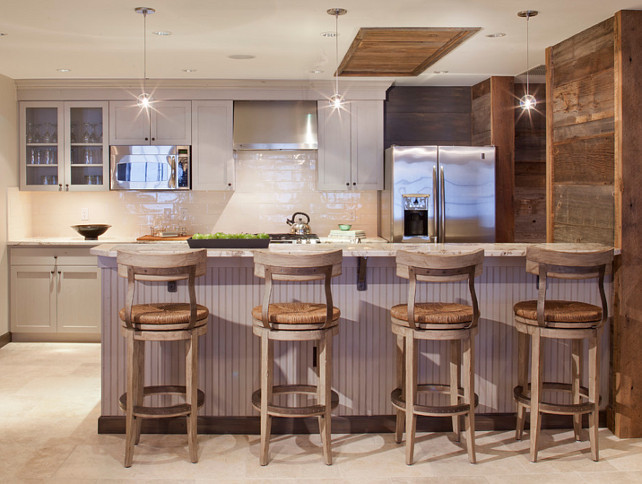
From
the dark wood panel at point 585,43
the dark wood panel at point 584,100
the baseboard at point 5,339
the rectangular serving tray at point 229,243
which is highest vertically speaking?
the dark wood panel at point 585,43

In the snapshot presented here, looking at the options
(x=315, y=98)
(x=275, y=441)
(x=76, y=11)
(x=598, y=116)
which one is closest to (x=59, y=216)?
(x=315, y=98)

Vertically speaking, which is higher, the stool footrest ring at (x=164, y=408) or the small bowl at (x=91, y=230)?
the small bowl at (x=91, y=230)

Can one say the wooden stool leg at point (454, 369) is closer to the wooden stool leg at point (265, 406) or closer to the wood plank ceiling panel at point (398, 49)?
the wooden stool leg at point (265, 406)

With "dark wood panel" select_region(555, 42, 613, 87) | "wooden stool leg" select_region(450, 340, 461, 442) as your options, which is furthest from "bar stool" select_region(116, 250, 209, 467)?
"dark wood panel" select_region(555, 42, 613, 87)

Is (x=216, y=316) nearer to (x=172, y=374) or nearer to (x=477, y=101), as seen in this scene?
(x=172, y=374)

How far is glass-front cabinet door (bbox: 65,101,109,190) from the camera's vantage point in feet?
22.0

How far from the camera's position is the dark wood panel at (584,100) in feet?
13.9

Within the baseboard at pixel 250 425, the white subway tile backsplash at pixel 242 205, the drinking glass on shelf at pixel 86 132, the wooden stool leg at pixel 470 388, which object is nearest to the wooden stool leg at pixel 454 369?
the wooden stool leg at pixel 470 388

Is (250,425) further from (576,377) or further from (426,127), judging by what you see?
(426,127)

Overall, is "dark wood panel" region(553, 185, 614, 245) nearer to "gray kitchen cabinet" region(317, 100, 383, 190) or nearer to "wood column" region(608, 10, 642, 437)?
"wood column" region(608, 10, 642, 437)

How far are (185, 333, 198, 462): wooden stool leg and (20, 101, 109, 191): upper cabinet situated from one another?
352 centimetres

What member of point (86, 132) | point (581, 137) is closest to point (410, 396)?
point (581, 137)

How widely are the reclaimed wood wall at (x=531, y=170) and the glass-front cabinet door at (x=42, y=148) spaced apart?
166 inches

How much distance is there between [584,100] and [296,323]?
2374 millimetres
